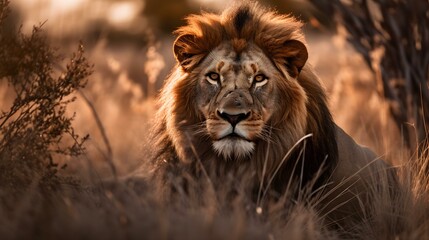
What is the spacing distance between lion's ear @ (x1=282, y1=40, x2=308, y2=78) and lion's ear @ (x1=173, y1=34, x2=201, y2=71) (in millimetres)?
547

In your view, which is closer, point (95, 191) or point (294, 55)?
point (95, 191)

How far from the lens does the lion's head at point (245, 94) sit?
4535 millimetres

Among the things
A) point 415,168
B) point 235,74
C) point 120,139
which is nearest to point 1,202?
point 235,74

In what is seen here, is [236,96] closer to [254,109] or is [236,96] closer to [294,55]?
[254,109]

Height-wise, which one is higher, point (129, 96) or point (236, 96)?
point (129, 96)

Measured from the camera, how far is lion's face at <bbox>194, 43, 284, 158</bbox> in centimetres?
439

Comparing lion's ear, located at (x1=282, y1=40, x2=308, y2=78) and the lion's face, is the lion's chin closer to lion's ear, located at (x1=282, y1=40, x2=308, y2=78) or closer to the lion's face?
the lion's face

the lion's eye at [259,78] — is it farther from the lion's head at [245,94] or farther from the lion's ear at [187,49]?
the lion's ear at [187,49]

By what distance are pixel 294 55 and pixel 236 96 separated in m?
0.55

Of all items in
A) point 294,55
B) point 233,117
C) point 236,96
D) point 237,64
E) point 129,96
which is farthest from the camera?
point 129,96

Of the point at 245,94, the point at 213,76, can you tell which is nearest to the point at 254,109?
the point at 245,94

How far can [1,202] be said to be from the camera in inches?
157

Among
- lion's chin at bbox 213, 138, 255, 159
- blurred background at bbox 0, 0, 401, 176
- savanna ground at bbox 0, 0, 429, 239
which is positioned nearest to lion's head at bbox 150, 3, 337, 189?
lion's chin at bbox 213, 138, 255, 159

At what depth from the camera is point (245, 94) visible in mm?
4496
